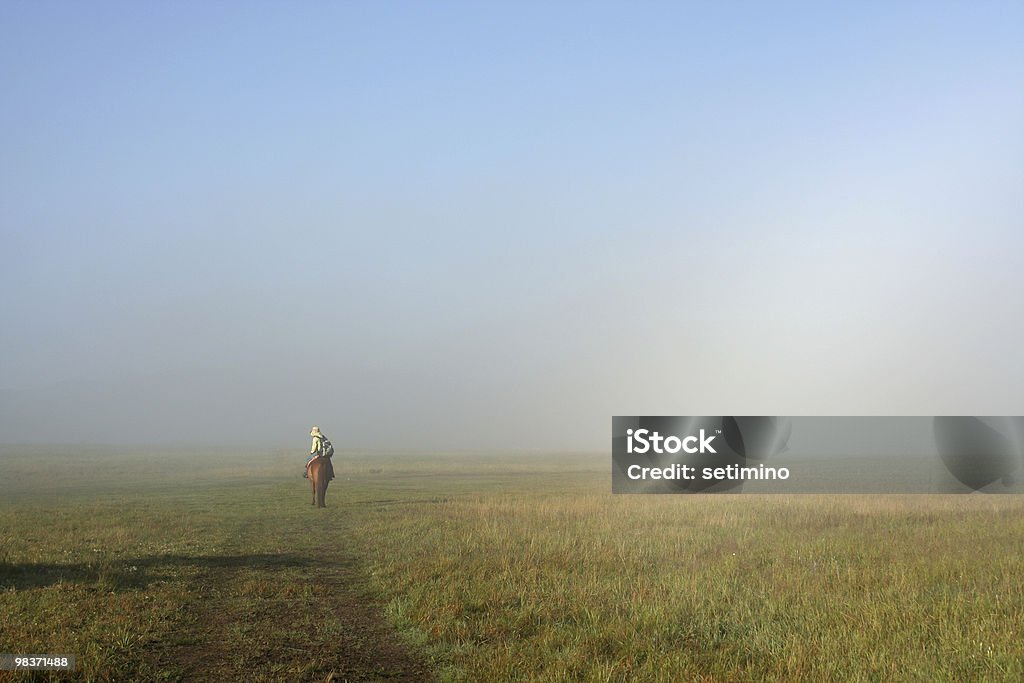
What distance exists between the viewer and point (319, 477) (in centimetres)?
2758

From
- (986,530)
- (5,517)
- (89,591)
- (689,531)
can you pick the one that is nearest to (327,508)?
(5,517)

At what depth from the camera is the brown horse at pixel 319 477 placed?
2742cm

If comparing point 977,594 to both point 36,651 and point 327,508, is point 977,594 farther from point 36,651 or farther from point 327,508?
point 327,508

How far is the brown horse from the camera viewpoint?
27422mm

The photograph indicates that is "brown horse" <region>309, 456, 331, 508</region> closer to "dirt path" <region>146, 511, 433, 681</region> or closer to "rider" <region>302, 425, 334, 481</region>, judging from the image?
"rider" <region>302, 425, 334, 481</region>

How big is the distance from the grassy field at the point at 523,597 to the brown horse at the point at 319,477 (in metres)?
5.17

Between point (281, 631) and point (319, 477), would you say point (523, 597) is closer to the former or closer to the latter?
point (281, 631)

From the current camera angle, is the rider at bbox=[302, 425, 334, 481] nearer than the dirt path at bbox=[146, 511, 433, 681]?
No

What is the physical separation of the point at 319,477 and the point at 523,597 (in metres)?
17.6

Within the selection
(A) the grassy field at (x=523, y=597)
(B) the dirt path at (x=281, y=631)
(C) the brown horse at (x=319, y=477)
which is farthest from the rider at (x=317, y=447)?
(B) the dirt path at (x=281, y=631)

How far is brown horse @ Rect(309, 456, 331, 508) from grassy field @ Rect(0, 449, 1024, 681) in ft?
17.0

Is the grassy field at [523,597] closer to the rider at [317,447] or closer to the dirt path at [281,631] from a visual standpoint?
the dirt path at [281,631]

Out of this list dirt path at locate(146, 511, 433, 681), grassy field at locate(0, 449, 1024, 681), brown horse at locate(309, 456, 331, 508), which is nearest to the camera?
dirt path at locate(146, 511, 433, 681)

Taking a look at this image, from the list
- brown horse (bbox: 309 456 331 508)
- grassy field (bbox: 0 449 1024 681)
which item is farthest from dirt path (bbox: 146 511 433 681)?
brown horse (bbox: 309 456 331 508)
